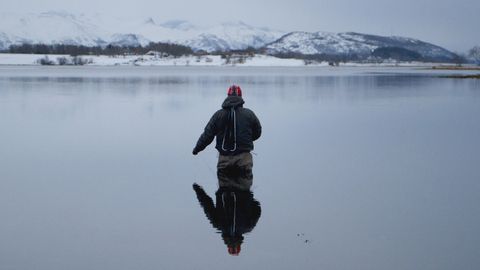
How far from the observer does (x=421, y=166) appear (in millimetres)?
11805

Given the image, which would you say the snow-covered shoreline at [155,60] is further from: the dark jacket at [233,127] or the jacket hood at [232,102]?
the jacket hood at [232,102]

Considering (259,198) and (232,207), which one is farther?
(259,198)

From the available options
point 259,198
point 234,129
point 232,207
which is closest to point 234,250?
point 232,207

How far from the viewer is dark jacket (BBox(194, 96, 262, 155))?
394 inches

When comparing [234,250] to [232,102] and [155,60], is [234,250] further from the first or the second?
[155,60]

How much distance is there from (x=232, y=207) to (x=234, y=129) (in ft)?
6.41

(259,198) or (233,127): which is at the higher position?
(233,127)

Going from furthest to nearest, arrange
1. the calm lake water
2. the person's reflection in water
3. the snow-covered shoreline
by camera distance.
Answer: the snow-covered shoreline < the person's reflection in water < the calm lake water

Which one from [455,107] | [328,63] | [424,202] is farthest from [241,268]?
[328,63]

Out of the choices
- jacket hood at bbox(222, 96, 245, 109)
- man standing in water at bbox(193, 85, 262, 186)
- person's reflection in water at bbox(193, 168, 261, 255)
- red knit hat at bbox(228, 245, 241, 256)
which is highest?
jacket hood at bbox(222, 96, 245, 109)

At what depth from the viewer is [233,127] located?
10.1 m

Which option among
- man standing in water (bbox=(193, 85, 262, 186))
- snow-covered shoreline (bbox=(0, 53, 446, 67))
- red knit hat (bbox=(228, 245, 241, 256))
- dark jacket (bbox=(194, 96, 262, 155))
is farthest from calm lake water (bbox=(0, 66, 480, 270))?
snow-covered shoreline (bbox=(0, 53, 446, 67))

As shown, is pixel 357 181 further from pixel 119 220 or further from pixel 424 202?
pixel 119 220

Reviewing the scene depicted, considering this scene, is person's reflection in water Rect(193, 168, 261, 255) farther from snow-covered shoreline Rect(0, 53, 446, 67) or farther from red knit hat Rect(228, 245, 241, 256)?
snow-covered shoreline Rect(0, 53, 446, 67)
